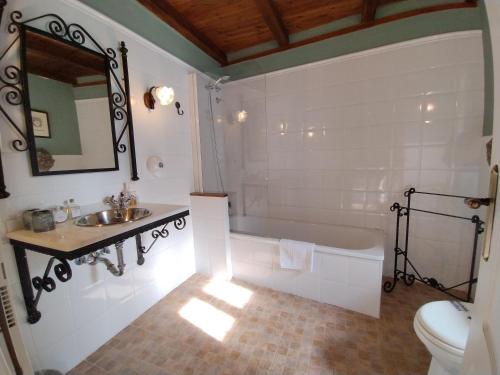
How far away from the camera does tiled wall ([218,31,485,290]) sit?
5.91 ft

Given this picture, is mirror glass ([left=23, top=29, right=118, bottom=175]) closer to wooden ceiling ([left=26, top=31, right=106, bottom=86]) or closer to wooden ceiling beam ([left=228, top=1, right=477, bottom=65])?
wooden ceiling ([left=26, top=31, right=106, bottom=86])

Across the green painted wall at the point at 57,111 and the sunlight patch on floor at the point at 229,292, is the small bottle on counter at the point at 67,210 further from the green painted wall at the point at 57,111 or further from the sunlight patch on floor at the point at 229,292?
the sunlight patch on floor at the point at 229,292

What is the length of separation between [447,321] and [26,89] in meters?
2.44

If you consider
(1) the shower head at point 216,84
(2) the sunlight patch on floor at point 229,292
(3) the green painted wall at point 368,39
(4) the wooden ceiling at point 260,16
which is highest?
(4) the wooden ceiling at point 260,16

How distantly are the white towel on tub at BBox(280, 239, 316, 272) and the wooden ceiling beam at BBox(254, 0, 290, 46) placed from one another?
6.77 feet

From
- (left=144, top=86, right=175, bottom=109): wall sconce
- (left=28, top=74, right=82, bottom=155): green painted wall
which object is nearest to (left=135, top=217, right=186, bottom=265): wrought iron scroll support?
(left=28, top=74, right=82, bottom=155): green painted wall

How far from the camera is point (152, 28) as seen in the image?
1790 millimetres

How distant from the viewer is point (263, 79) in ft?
8.24

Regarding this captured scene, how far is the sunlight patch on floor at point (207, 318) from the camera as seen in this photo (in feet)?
5.09

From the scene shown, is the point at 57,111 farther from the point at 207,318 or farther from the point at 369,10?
the point at 369,10

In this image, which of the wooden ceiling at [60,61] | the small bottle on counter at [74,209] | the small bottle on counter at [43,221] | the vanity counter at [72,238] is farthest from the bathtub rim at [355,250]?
the wooden ceiling at [60,61]

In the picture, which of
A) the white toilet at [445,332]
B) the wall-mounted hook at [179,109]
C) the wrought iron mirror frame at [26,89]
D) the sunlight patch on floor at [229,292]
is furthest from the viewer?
the wall-mounted hook at [179,109]

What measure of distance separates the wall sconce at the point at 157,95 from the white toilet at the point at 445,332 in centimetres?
229

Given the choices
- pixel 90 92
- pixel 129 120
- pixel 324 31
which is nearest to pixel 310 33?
pixel 324 31
